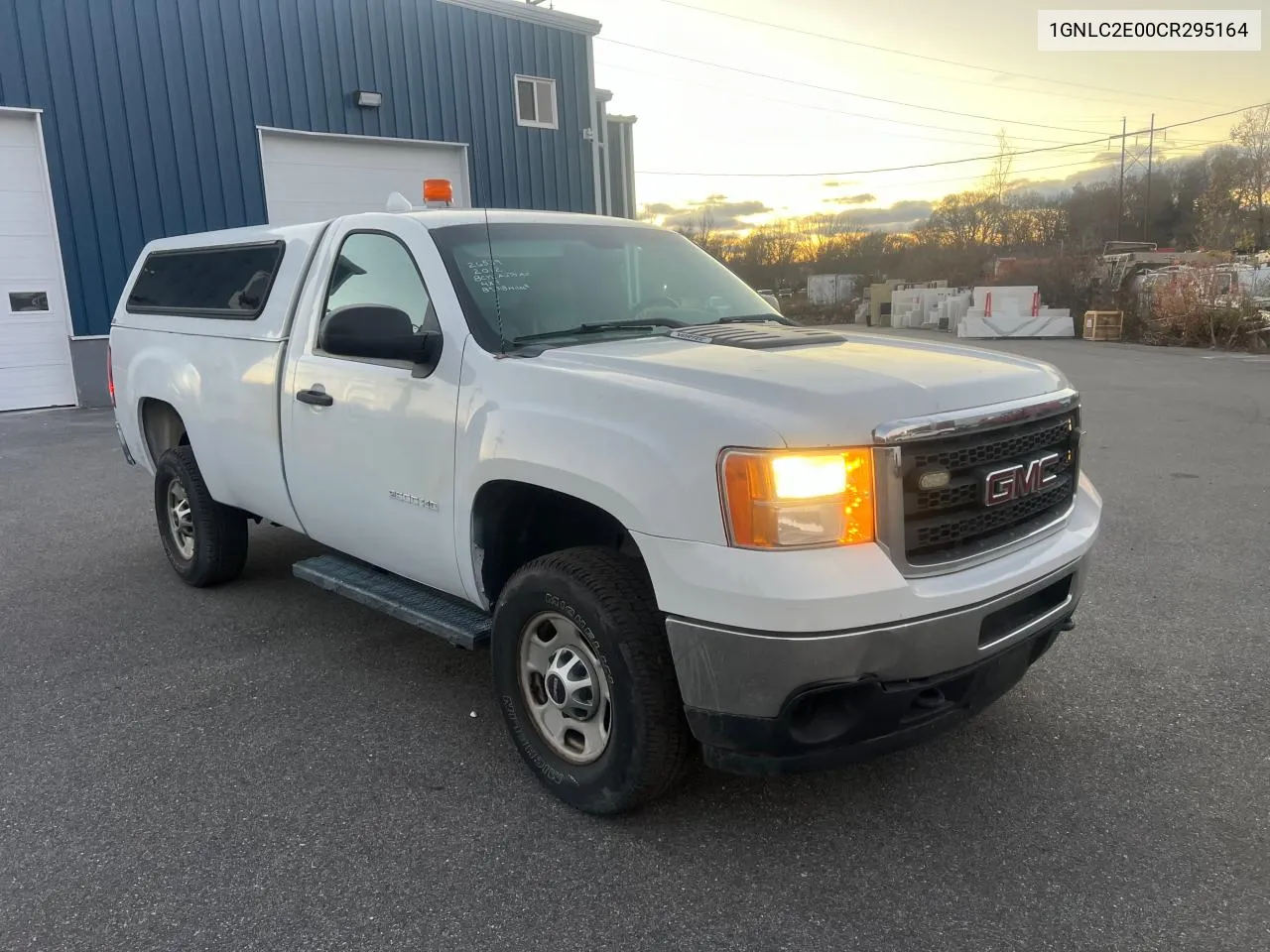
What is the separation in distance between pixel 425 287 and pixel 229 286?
5.77 ft

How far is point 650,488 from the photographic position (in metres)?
2.60

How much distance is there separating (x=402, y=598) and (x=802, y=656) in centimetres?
188

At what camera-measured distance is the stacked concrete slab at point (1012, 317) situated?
26.3m

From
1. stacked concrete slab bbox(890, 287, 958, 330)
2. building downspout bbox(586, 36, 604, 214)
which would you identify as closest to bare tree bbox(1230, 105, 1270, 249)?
stacked concrete slab bbox(890, 287, 958, 330)

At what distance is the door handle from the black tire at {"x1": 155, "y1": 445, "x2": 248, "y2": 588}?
142 centimetres

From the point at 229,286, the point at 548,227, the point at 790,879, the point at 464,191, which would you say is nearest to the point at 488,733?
the point at 790,879

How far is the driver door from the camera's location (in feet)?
11.1

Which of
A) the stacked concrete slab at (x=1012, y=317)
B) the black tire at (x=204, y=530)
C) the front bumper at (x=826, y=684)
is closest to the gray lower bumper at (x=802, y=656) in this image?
the front bumper at (x=826, y=684)

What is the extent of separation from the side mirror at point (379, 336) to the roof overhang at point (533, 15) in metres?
13.5

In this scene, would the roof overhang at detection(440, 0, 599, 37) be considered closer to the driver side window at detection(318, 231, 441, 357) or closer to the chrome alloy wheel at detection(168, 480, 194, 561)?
the chrome alloy wheel at detection(168, 480, 194, 561)

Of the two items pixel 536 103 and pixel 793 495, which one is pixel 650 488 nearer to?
pixel 793 495

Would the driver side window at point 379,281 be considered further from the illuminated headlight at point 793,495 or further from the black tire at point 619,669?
the illuminated headlight at point 793,495

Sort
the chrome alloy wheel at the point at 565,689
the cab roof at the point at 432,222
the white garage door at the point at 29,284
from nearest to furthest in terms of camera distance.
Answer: the chrome alloy wheel at the point at 565,689 < the cab roof at the point at 432,222 < the white garage door at the point at 29,284

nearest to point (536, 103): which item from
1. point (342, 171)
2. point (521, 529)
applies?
point (342, 171)
